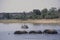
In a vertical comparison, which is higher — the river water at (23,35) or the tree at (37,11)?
the tree at (37,11)

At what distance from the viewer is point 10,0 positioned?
1721mm

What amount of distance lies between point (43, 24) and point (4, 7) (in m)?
0.54

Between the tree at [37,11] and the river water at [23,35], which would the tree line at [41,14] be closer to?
the tree at [37,11]

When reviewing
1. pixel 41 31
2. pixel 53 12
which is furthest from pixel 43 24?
pixel 53 12

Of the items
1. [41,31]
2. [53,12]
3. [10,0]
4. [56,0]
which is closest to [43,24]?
[41,31]

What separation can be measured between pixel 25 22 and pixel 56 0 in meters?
0.49

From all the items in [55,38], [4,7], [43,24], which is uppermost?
[4,7]

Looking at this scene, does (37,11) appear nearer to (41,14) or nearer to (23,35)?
(41,14)

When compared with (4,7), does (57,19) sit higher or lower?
lower

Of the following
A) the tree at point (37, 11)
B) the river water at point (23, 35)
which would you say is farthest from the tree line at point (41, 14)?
the river water at point (23, 35)

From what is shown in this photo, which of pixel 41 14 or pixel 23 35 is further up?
pixel 41 14

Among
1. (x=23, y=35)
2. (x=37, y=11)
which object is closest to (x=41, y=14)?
(x=37, y=11)

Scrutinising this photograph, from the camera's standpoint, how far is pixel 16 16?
1.68 m

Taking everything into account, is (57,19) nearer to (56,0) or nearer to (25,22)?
(56,0)
